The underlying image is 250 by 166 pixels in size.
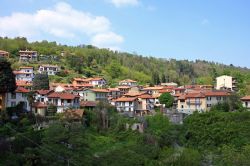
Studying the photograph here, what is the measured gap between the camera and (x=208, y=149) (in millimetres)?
34281

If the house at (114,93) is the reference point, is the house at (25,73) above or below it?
above

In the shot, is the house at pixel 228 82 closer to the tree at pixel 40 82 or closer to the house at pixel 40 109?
the tree at pixel 40 82

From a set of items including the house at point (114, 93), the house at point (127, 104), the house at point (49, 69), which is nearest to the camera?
the house at point (127, 104)

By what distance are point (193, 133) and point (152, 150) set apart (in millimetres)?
7919

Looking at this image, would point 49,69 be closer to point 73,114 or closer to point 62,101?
point 62,101

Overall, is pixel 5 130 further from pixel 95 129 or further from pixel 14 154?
pixel 95 129

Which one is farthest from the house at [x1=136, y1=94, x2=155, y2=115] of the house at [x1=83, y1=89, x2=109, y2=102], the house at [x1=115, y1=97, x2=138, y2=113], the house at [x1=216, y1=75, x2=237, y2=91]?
the house at [x1=216, y1=75, x2=237, y2=91]

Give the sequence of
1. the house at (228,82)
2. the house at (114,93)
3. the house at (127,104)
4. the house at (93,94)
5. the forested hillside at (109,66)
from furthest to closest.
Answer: the forested hillside at (109,66)
the house at (228,82)
the house at (114,93)
the house at (93,94)
the house at (127,104)

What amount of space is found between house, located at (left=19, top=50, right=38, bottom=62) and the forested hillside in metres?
1.08

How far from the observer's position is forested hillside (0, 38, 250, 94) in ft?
→ 235

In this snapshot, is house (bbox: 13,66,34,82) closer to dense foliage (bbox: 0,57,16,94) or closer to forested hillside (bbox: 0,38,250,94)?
forested hillside (bbox: 0,38,250,94)

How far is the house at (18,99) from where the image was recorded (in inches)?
1403

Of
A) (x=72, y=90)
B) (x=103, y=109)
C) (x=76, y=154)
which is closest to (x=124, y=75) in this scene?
(x=72, y=90)

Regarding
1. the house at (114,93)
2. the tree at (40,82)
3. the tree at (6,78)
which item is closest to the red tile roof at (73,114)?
the tree at (6,78)
